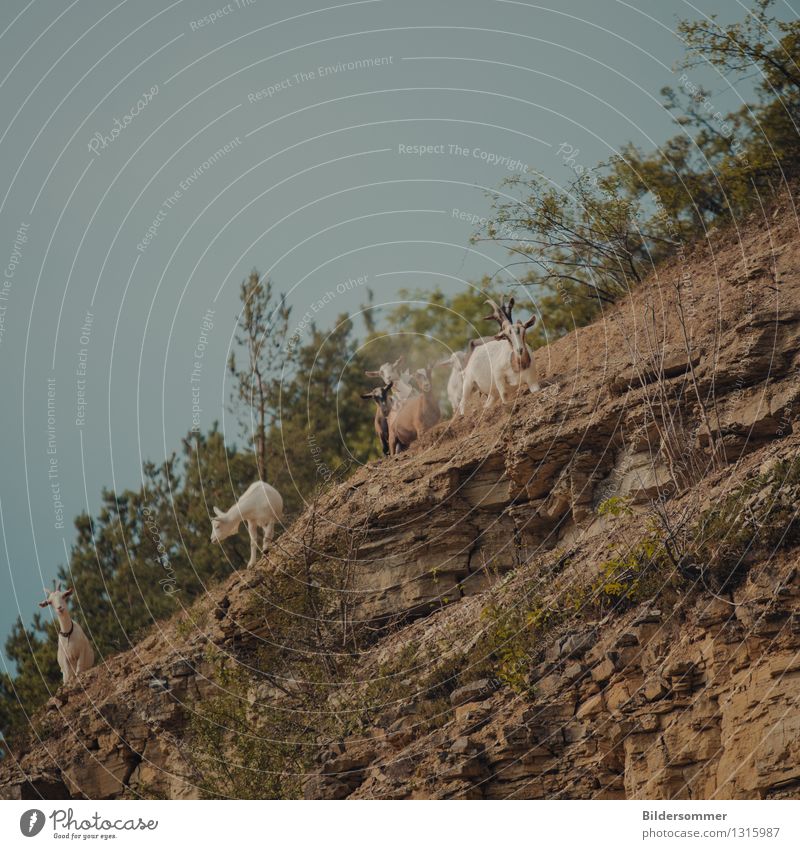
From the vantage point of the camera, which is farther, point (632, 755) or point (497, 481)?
point (497, 481)

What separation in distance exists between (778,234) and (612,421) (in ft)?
14.9

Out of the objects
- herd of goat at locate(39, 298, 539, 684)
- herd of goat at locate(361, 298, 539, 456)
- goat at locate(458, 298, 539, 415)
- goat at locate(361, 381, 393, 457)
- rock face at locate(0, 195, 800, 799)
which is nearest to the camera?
rock face at locate(0, 195, 800, 799)

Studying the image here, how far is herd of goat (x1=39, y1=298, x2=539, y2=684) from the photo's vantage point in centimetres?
2242

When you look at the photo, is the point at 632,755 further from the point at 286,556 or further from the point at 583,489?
the point at 286,556

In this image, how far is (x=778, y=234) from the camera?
72.6 feet

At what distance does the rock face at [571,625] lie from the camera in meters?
16.2

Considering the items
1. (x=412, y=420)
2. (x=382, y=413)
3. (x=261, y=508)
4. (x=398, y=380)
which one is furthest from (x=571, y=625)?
→ (x=398, y=380)

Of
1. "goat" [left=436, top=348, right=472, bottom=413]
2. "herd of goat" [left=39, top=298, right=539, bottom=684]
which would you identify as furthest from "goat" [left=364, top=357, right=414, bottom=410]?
"goat" [left=436, top=348, right=472, bottom=413]

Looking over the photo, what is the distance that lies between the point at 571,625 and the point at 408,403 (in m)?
7.31

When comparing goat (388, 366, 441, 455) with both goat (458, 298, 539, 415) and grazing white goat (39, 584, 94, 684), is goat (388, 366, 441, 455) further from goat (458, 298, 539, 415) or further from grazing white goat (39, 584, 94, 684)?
grazing white goat (39, 584, 94, 684)

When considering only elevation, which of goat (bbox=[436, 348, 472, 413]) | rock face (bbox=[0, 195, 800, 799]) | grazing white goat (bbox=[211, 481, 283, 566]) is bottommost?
rock face (bbox=[0, 195, 800, 799])

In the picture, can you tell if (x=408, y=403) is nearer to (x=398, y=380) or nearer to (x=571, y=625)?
(x=398, y=380)

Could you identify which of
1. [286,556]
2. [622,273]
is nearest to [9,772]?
[286,556]

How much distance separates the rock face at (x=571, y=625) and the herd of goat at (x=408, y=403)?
462 millimetres
